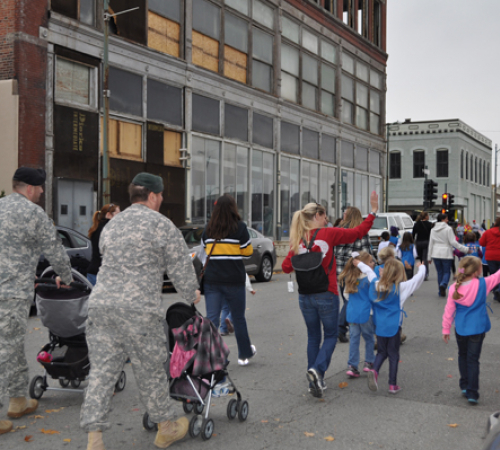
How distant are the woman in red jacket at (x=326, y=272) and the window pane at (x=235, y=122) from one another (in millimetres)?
20577

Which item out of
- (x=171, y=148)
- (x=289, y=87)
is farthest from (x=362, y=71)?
(x=171, y=148)

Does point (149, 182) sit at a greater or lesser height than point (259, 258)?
greater

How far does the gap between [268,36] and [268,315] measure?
2019cm

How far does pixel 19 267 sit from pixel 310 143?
1097 inches

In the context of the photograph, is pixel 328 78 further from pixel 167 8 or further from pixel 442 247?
pixel 442 247

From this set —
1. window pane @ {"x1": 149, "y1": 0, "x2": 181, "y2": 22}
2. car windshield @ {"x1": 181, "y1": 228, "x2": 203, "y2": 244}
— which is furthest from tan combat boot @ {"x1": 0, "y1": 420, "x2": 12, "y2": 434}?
window pane @ {"x1": 149, "y1": 0, "x2": 181, "y2": 22}

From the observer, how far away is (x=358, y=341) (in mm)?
6891

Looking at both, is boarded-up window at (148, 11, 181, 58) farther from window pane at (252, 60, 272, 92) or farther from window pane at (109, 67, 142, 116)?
window pane at (252, 60, 272, 92)

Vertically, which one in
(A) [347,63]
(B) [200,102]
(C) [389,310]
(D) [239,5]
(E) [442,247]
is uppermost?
(D) [239,5]

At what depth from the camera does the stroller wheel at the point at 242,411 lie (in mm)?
5297

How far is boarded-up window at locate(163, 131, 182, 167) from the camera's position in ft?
75.6

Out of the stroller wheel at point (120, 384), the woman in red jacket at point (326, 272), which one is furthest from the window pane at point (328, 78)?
the stroller wheel at point (120, 384)

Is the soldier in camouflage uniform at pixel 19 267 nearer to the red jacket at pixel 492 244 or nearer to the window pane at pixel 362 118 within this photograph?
the red jacket at pixel 492 244

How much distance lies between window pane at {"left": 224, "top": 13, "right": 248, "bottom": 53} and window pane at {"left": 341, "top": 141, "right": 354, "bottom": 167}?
33.8ft
